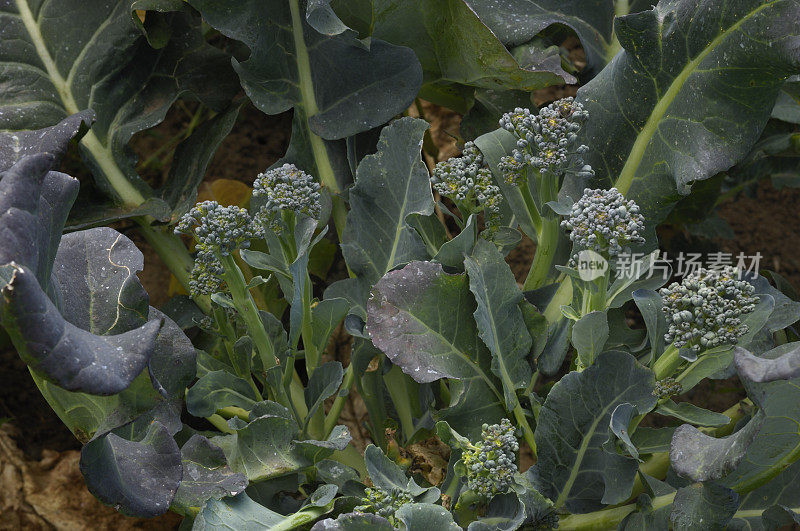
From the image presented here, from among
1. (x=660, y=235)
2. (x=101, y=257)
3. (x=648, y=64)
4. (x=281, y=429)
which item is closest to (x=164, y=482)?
(x=281, y=429)

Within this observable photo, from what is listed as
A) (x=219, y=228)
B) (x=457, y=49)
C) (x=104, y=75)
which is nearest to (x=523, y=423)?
(x=219, y=228)

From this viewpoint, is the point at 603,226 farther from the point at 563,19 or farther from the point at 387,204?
the point at 563,19

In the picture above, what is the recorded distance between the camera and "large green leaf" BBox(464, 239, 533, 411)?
83 centimetres

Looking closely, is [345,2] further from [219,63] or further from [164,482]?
Answer: [164,482]

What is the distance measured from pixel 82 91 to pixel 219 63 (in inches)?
7.4

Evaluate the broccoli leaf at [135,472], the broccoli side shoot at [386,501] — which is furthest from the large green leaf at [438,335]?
the broccoli leaf at [135,472]

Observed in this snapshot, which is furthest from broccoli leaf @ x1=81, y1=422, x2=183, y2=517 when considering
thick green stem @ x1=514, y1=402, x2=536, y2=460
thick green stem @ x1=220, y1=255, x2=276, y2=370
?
thick green stem @ x1=514, y1=402, x2=536, y2=460

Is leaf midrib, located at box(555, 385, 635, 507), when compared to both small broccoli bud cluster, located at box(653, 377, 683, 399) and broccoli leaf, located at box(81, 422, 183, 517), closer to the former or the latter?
small broccoli bud cluster, located at box(653, 377, 683, 399)

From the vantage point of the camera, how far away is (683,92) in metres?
0.92

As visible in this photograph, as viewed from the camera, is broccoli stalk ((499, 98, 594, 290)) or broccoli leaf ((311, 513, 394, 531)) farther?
broccoli stalk ((499, 98, 594, 290))

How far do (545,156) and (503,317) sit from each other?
177 millimetres

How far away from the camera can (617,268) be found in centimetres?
85

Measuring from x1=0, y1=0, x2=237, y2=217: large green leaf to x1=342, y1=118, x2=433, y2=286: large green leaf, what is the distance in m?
0.30

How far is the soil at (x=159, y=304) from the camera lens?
41.2 inches
